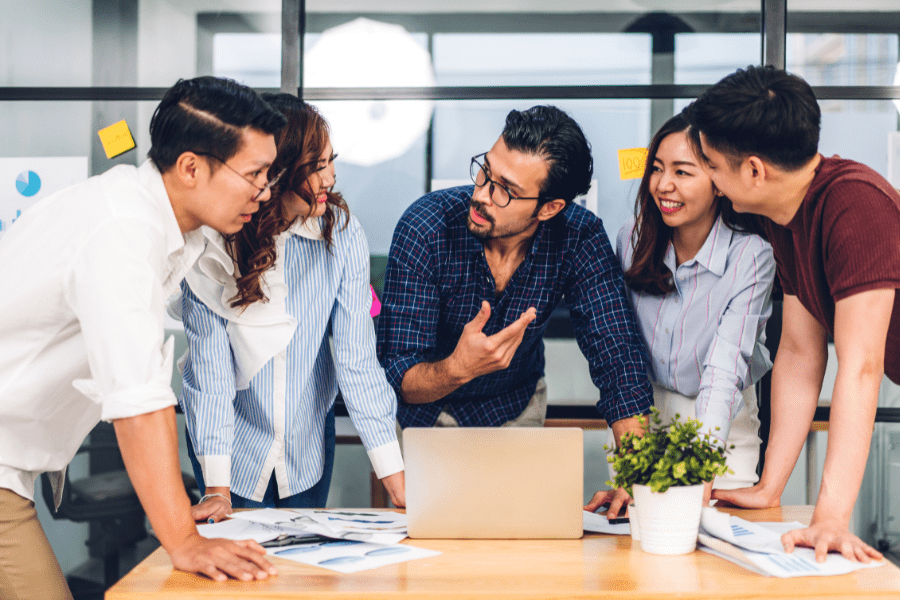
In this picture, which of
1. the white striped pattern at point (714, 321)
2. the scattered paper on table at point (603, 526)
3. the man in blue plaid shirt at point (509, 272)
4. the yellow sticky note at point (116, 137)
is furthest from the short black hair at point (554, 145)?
the yellow sticky note at point (116, 137)

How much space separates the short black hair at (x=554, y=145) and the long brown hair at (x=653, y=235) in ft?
0.56

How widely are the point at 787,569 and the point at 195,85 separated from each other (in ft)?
4.17

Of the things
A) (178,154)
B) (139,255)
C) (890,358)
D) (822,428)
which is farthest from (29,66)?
(822,428)

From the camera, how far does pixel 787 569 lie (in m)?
1.09

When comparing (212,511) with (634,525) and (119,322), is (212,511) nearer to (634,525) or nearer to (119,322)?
(119,322)

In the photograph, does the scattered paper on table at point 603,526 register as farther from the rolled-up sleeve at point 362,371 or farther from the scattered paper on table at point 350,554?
the rolled-up sleeve at point 362,371

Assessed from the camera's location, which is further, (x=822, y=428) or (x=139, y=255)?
(x=822, y=428)

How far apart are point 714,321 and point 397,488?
903mm

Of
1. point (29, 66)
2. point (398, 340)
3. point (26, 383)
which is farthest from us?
point (29, 66)

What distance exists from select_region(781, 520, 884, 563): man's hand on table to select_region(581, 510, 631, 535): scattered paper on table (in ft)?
0.90

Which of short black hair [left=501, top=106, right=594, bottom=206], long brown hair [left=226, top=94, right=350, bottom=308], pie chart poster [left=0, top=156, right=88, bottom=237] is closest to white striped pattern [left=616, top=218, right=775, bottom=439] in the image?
short black hair [left=501, top=106, right=594, bottom=206]

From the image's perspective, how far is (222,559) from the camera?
1105 millimetres

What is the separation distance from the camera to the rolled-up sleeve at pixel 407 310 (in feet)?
6.12

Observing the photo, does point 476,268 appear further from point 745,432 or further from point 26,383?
point 26,383
